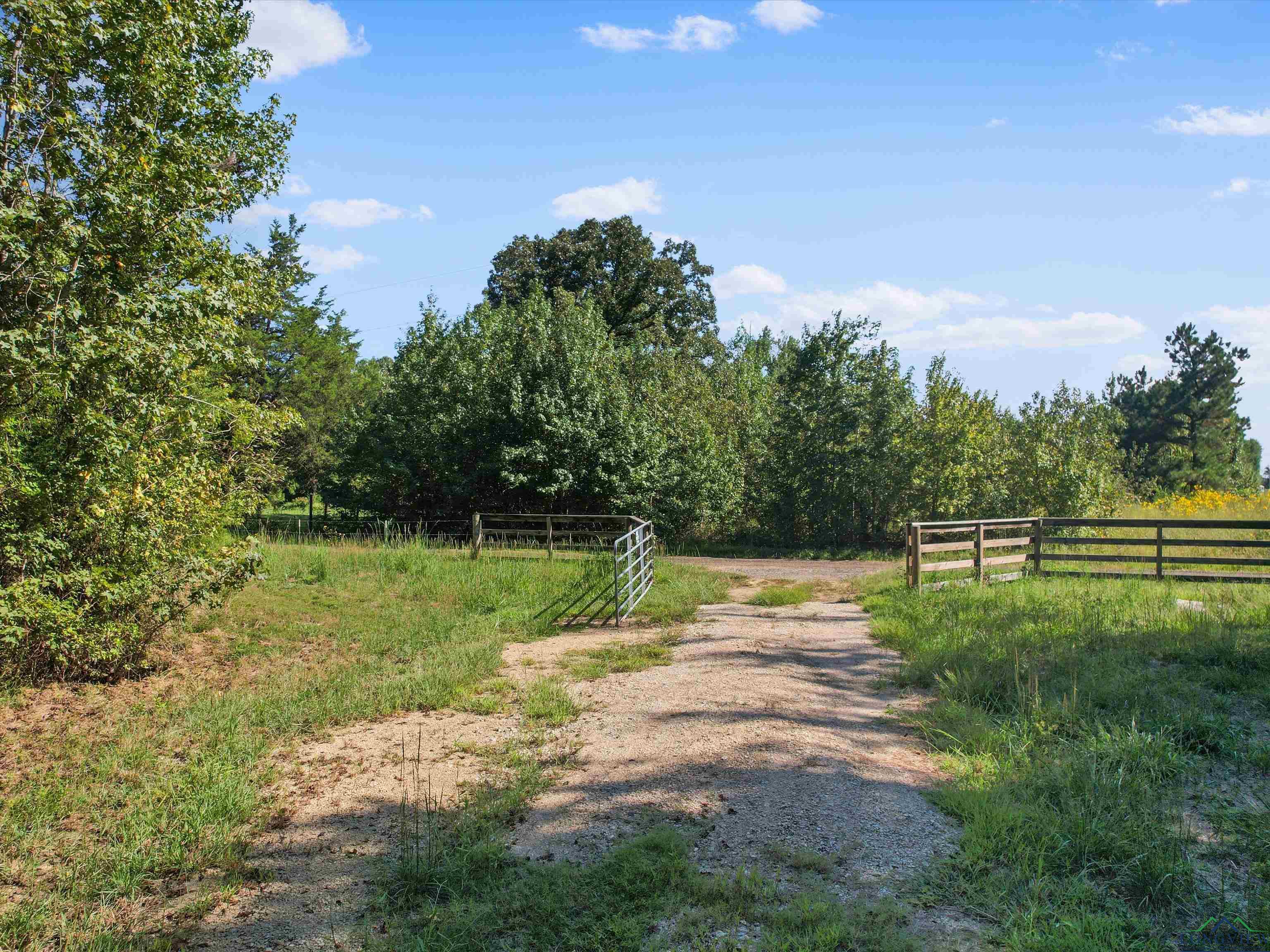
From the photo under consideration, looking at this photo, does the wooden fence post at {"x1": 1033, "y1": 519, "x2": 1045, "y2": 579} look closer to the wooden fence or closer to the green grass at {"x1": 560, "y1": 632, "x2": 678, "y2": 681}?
the wooden fence

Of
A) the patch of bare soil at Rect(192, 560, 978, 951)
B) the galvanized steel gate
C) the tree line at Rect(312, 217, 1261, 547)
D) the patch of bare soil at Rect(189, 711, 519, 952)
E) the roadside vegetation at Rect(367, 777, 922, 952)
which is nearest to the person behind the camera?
the roadside vegetation at Rect(367, 777, 922, 952)

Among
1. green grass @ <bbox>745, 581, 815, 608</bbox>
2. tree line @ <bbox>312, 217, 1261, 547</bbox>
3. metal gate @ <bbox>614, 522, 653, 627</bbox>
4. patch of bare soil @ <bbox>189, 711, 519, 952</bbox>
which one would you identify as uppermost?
tree line @ <bbox>312, 217, 1261, 547</bbox>

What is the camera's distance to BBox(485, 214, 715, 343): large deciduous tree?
39344 mm

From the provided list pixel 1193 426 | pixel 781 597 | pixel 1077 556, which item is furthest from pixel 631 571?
pixel 1193 426

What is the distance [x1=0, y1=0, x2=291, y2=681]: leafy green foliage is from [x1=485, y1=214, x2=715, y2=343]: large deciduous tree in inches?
1225

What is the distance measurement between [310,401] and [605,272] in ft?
50.0

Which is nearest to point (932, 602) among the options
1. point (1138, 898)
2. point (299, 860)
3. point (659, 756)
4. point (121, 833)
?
point (659, 756)

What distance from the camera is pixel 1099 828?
180 inches

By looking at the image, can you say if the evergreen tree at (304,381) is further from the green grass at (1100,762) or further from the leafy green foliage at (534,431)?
the green grass at (1100,762)

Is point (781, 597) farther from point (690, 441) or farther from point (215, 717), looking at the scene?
point (690, 441)

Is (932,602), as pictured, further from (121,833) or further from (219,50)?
(219,50)

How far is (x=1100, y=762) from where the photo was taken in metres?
5.46

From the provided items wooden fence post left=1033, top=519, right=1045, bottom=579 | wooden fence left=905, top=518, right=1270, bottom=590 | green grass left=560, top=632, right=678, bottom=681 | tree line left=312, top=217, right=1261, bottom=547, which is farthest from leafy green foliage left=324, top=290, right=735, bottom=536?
green grass left=560, top=632, right=678, bottom=681

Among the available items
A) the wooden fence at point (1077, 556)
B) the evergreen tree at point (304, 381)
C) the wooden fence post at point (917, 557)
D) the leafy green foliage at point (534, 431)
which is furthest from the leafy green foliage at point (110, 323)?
the evergreen tree at point (304, 381)
